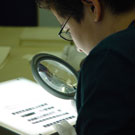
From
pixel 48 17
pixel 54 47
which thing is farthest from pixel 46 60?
pixel 48 17

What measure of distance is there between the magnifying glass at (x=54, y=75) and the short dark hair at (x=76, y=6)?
32 centimetres

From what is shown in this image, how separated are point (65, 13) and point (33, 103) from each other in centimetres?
39

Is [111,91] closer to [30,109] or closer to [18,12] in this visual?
[30,109]

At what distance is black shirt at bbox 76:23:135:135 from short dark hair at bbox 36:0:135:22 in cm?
10

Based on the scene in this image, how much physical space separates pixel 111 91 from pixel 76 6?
0.82 ft

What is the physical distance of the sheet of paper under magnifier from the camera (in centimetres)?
99

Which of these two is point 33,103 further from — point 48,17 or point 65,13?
point 48,17

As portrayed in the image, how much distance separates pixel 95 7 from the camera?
81cm

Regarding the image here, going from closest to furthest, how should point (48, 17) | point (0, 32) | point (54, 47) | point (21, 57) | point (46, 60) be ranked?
point (46, 60), point (21, 57), point (54, 47), point (0, 32), point (48, 17)

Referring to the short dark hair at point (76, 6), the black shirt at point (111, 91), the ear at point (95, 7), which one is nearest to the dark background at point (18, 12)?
the short dark hair at point (76, 6)

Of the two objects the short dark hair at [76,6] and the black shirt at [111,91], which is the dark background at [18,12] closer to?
the short dark hair at [76,6]

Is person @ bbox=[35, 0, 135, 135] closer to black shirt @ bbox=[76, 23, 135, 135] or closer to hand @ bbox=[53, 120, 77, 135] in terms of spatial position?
black shirt @ bbox=[76, 23, 135, 135]

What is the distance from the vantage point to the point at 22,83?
1.35 metres

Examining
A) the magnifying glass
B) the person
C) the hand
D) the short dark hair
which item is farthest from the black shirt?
the magnifying glass
